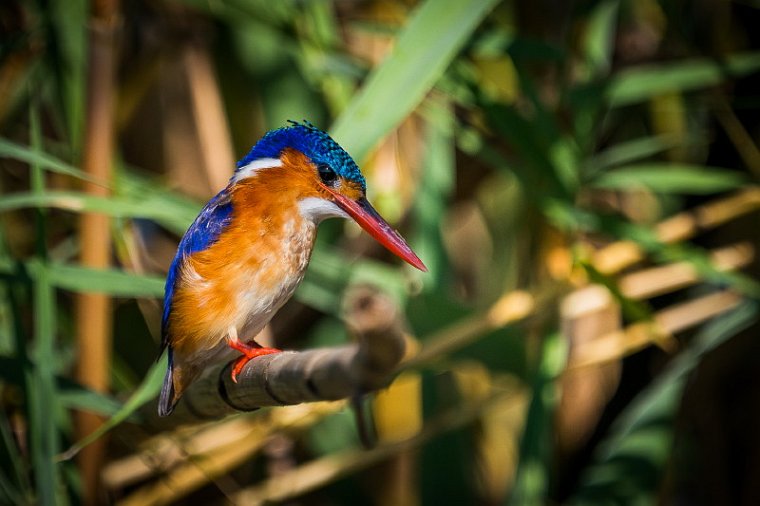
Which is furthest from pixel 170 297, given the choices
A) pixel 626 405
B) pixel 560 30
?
pixel 626 405

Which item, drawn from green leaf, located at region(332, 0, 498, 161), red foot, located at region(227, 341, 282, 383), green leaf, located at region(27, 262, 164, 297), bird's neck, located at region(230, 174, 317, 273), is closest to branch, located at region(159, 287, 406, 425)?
red foot, located at region(227, 341, 282, 383)

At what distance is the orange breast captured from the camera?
109cm

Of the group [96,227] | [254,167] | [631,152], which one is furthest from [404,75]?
[631,152]

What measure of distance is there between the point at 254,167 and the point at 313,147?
14cm

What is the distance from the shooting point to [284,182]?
3.71ft

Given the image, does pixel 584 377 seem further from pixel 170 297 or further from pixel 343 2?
pixel 170 297

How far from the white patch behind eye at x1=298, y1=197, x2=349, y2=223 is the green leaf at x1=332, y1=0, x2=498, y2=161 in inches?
8.6

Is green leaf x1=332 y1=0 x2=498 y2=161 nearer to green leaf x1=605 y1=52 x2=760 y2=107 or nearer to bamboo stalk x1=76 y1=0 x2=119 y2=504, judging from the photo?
bamboo stalk x1=76 y1=0 x2=119 y2=504

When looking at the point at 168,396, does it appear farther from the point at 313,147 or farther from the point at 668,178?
the point at 668,178

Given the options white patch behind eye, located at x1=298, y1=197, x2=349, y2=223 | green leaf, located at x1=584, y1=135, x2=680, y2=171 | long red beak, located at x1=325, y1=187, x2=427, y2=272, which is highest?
green leaf, located at x1=584, y1=135, x2=680, y2=171

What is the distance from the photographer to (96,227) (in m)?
1.62

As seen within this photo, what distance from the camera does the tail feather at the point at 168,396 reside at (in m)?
1.04

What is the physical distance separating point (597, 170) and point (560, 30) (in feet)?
1.94

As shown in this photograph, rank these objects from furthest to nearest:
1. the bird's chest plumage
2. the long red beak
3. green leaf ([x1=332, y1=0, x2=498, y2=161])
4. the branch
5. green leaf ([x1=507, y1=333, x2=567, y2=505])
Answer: green leaf ([x1=507, y1=333, x2=567, y2=505])
green leaf ([x1=332, y1=0, x2=498, y2=161])
the bird's chest plumage
the long red beak
the branch
